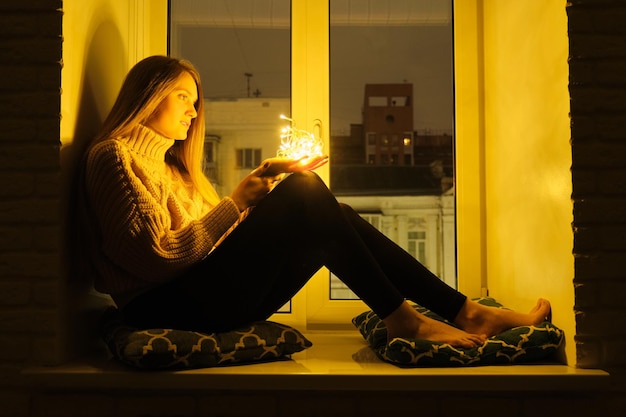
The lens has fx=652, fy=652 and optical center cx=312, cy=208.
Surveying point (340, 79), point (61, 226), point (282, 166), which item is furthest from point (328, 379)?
point (340, 79)

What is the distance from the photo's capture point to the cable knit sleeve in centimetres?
161

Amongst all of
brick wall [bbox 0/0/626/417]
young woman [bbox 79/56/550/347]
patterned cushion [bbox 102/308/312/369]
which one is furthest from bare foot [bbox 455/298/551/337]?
patterned cushion [bbox 102/308/312/369]

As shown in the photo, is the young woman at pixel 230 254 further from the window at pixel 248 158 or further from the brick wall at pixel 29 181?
the window at pixel 248 158

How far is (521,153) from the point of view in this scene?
1.98 meters

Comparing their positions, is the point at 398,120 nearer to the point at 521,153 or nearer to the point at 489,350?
the point at 521,153

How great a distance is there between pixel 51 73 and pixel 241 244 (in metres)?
0.63

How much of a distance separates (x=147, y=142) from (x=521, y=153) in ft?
3.63

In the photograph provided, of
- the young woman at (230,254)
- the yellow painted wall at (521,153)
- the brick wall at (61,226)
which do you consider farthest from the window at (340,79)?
the brick wall at (61,226)

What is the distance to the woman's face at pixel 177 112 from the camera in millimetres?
1883

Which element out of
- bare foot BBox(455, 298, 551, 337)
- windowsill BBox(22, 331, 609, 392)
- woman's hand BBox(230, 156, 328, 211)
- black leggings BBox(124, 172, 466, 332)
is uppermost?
woman's hand BBox(230, 156, 328, 211)

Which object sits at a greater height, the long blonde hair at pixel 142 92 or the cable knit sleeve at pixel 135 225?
the long blonde hair at pixel 142 92

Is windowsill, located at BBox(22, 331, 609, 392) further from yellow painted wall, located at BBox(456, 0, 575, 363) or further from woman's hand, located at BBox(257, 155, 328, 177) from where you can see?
woman's hand, located at BBox(257, 155, 328, 177)

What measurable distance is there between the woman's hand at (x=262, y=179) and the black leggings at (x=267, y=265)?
9cm

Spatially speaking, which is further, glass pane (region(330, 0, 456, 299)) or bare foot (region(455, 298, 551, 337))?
glass pane (region(330, 0, 456, 299))
